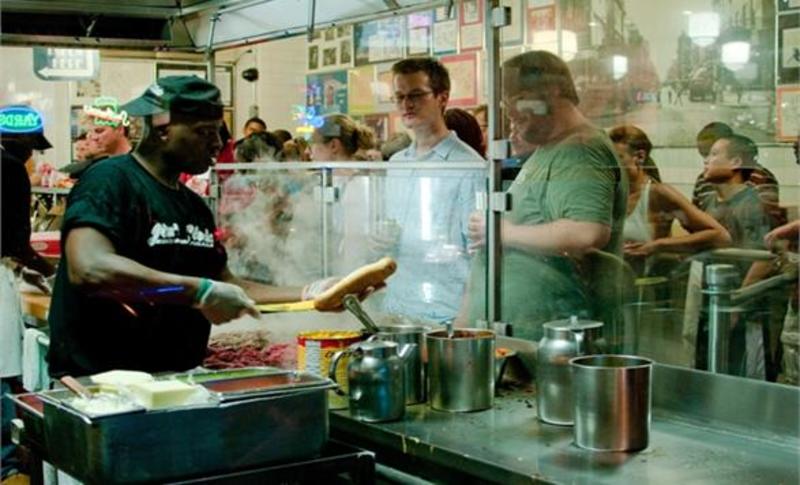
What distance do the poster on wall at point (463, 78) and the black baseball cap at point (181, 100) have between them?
32.2 inches

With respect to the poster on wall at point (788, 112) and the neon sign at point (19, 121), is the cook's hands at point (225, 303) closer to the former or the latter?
the poster on wall at point (788, 112)

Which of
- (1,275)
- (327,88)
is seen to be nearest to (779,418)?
(327,88)

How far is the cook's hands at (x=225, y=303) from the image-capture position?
95.0 inches

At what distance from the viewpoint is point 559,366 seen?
212 cm

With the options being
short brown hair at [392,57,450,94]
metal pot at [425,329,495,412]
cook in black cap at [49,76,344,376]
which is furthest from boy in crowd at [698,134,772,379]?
cook in black cap at [49,76,344,376]

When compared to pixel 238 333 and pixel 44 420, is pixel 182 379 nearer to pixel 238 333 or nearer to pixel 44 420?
pixel 44 420

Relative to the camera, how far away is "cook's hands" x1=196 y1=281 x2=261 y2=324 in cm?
241

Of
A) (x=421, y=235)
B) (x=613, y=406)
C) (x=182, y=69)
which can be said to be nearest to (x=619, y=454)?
(x=613, y=406)

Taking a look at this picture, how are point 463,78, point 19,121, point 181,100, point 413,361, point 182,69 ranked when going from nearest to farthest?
point 413,361, point 181,100, point 463,78, point 182,69, point 19,121

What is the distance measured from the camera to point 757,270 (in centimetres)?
226

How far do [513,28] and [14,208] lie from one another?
8.13 feet

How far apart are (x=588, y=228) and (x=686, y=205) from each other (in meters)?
0.25

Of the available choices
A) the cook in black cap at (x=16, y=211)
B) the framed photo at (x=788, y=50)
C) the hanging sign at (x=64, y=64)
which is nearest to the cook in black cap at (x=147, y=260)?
the framed photo at (x=788, y=50)

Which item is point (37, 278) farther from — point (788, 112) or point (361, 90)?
point (788, 112)
